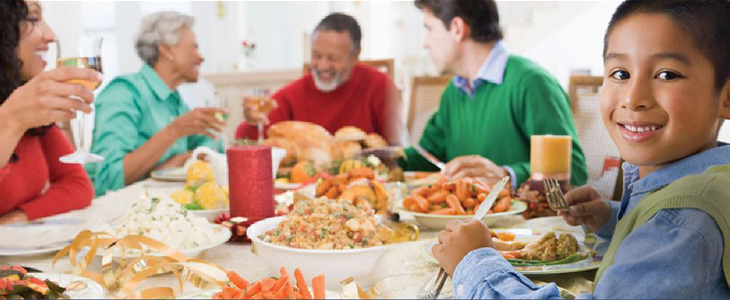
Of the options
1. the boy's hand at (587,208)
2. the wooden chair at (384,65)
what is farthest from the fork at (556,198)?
the wooden chair at (384,65)

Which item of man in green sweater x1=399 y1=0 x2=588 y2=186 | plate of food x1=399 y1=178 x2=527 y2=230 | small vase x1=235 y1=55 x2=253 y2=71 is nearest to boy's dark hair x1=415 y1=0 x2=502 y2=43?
man in green sweater x1=399 y1=0 x2=588 y2=186

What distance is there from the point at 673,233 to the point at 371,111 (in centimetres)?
132

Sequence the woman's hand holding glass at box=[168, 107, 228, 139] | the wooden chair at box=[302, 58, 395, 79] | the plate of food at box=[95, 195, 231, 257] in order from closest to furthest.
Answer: the plate of food at box=[95, 195, 231, 257]
the woman's hand holding glass at box=[168, 107, 228, 139]
the wooden chair at box=[302, 58, 395, 79]

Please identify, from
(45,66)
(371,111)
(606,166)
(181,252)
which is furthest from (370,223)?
(371,111)

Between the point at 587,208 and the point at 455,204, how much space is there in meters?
0.15

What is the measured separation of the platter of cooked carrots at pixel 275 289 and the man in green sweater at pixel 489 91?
32.2 inches

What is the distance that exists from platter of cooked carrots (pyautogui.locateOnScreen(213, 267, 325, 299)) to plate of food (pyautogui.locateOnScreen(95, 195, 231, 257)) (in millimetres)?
126

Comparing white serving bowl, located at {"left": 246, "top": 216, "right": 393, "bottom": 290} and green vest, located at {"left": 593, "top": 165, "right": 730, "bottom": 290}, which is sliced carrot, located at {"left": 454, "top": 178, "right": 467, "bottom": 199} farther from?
green vest, located at {"left": 593, "top": 165, "right": 730, "bottom": 290}

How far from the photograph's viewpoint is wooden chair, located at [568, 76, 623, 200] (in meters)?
1.24

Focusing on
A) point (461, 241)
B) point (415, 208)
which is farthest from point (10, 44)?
point (461, 241)

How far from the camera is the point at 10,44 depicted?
81cm

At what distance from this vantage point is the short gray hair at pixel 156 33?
4.56 ft

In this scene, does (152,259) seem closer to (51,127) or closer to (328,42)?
(51,127)

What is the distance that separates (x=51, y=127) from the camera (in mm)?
910
